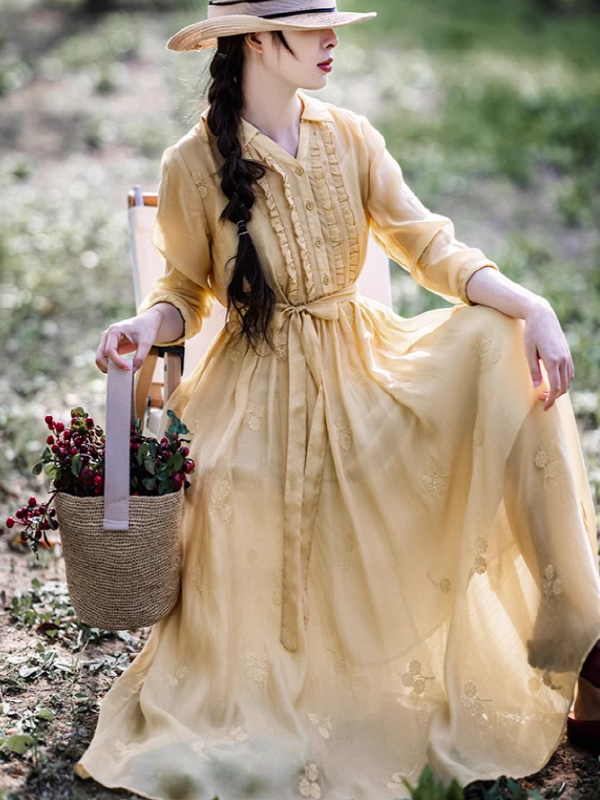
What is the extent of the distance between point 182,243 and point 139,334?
0.95 ft

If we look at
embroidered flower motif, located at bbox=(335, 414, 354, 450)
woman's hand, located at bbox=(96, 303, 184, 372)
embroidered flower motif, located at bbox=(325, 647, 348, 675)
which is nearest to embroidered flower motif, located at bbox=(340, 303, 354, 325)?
embroidered flower motif, located at bbox=(335, 414, 354, 450)

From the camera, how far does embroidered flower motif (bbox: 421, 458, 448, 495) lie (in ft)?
8.41

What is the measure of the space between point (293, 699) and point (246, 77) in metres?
1.59

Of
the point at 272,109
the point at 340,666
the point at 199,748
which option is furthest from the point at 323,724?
the point at 272,109

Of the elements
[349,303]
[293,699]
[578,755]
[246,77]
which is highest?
[246,77]

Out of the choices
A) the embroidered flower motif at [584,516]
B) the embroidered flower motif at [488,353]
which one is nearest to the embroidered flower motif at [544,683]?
the embroidered flower motif at [584,516]

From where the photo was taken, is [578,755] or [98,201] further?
[98,201]

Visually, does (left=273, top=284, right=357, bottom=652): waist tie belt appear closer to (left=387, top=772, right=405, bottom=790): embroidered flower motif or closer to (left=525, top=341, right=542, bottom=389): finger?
(left=387, top=772, right=405, bottom=790): embroidered flower motif

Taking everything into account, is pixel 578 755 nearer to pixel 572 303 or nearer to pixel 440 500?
pixel 440 500

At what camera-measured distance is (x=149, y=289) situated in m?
3.49

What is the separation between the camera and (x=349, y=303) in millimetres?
2895

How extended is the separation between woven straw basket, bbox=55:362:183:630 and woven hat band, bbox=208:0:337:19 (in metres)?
0.94

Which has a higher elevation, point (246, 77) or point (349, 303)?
point (246, 77)

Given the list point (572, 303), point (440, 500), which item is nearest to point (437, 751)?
point (440, 500)
